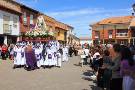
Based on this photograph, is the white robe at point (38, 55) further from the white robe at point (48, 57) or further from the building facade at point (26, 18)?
the building facade at point (26, 18)

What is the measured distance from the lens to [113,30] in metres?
86.2

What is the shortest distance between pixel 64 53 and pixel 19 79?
16.5 metres

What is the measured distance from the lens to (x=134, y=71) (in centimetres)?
912

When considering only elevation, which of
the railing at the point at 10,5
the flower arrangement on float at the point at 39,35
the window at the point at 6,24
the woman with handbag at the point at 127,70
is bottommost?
the woman with handbag at the point at 127,70

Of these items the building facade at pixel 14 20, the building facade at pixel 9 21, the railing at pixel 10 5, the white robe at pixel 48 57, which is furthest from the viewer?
the railing at pixel 10 5

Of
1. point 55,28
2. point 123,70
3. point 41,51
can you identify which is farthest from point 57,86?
point 55,28

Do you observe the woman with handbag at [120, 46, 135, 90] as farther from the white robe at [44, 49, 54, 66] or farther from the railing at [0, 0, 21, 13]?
the railing at [0, 0, 21, 13]

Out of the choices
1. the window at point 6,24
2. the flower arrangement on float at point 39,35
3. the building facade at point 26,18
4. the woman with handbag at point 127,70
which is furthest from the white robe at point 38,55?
the building facade at point 26,18

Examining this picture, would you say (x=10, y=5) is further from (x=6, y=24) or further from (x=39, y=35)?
(x=39, y=35)

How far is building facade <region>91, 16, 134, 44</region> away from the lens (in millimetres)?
83500

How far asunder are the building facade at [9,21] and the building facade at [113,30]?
38029 mm

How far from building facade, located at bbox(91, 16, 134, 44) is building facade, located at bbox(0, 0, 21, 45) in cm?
3803

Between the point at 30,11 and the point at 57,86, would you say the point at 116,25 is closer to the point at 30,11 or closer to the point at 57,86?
the point at 30,11

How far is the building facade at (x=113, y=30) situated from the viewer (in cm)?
8350
